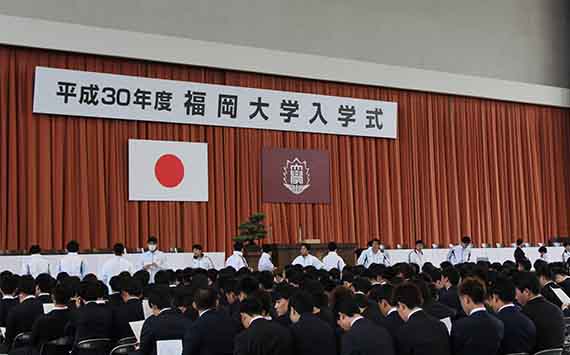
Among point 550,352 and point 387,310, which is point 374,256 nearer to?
point 387,310

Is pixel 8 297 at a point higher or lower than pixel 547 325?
higher

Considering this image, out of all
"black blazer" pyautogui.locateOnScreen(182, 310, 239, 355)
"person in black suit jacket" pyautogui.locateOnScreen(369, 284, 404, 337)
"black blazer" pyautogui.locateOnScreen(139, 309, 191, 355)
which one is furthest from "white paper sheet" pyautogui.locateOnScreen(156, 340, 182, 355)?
"person in black suit jacket" pyautogui.locateOnScreen(369, 284, 404, 337)

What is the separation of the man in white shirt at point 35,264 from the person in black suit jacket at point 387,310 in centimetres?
673

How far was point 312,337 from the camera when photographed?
4.35m

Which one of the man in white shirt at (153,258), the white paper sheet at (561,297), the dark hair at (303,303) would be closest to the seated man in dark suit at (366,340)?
the dark hair at (303,303)

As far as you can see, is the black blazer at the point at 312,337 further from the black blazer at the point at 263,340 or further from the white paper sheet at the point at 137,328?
the white paper sheet at the point at 137,328

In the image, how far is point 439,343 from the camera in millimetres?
4148

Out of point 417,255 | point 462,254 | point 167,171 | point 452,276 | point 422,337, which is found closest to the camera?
point 422,337

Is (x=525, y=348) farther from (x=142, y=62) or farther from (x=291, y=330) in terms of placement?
(x=142, y=62)

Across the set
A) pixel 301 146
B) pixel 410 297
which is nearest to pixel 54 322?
pixel 410 297

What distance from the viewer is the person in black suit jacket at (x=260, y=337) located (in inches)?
160

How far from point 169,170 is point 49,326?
822 cm

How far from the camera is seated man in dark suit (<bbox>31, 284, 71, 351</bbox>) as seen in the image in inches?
213

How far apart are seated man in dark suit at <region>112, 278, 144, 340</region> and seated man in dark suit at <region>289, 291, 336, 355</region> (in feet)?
5.58
